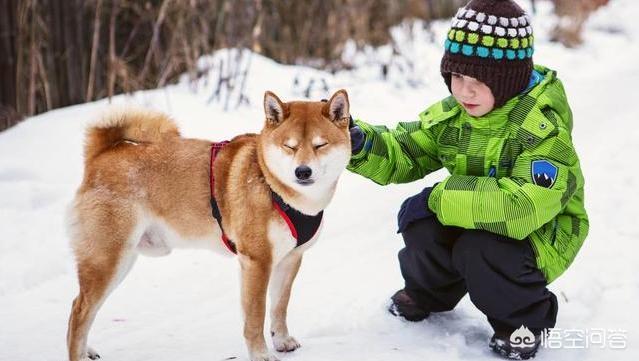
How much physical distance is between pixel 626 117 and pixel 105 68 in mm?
4340

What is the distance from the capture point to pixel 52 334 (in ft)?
10.3

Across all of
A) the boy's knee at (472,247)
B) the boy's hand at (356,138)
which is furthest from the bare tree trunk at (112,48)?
the boy's knee at (472,247)

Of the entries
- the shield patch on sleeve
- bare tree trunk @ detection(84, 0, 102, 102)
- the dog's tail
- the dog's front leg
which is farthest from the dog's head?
bare tree trunk @ detection(84, 0, 102, 102)

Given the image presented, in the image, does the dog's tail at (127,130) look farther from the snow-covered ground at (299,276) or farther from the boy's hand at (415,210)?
the boy's hand at (415,210)

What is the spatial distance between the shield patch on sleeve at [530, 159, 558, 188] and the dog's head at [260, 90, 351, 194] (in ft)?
2.28

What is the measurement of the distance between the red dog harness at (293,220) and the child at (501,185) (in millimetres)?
419

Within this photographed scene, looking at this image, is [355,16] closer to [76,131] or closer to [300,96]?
[300,96]

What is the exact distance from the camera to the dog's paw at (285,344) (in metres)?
2.86

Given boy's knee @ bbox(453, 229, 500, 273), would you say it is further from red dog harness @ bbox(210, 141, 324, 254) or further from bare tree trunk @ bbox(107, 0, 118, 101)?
bare tree trunk @ bbox(107, 0, 118, 101)

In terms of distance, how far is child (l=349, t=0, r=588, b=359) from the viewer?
2.70 m

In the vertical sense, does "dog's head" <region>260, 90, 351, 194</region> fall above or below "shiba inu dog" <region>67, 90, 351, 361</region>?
above

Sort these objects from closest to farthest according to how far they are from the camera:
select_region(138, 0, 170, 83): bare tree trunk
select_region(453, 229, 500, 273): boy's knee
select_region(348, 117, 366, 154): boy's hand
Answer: select_region(453, 229, 500, 273): boy's knee
select_region(348, 117, 366, 154): boy's hand
select_region(138, 0, 170, 83): bare tree trunk

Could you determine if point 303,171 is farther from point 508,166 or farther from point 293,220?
point 508,166

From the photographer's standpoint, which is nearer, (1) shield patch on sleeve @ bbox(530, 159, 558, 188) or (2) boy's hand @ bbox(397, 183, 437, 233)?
(1) shield patch on sleeve @ bbox(530, 159, 558, 188)
